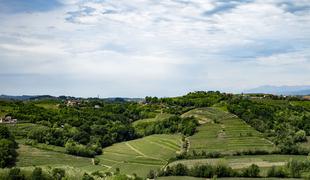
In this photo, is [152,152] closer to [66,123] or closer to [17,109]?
[66,123]

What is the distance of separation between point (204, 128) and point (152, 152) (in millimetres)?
22569

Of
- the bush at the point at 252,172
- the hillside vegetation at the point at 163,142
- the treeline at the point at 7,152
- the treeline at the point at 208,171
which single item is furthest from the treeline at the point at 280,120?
the treeline at the point at 7,152

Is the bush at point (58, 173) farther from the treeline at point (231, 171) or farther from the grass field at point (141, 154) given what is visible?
the treeline at point (231, 171)

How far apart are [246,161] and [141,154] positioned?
24.6 metres

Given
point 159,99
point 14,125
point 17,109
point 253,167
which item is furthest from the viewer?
point 159,99

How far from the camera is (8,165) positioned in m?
78.5

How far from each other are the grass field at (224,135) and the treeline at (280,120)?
2700 millimetres

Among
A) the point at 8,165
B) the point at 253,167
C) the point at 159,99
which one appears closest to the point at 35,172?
the point at 8,165

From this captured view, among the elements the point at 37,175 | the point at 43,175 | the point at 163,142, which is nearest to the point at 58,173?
the point at 43,175

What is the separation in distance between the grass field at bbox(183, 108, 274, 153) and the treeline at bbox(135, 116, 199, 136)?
100 inches

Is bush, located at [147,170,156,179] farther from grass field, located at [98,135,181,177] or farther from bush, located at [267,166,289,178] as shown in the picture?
bush, located at [267,166,289,178]

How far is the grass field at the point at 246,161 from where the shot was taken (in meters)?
80.4

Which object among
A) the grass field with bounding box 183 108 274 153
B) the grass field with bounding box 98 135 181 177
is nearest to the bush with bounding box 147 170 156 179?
the grass field with bounding box 98 135 181 177

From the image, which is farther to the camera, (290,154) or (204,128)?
(204,128)
